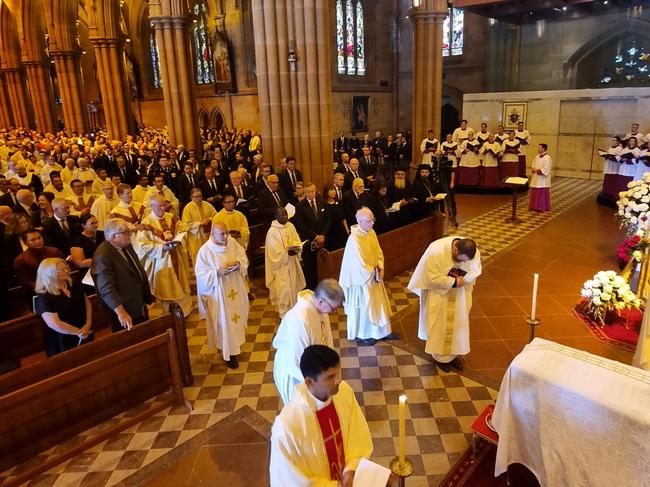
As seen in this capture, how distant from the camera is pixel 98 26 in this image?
20703 mm

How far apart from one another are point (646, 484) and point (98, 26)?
2384cm

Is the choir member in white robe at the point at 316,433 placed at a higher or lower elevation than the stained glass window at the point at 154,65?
lower

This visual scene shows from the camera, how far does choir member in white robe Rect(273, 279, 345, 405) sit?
3633 millimetres

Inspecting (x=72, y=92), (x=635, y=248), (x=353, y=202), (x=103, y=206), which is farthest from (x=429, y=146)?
(x=72, y=92)

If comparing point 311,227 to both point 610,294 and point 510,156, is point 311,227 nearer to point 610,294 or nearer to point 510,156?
point 610,294

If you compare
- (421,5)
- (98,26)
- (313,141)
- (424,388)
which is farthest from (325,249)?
(98,26)

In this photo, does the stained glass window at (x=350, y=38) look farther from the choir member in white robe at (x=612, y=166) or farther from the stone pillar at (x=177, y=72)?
the choir member in white robe at (x=612, y=166)

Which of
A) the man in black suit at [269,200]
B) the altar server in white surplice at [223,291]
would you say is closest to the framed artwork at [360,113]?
the man in black suit at [269,200]

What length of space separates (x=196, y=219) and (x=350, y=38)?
816 inches

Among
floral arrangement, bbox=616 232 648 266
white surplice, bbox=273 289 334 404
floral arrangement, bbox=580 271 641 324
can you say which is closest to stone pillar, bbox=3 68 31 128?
white surplice, bbox=273 289 334 404

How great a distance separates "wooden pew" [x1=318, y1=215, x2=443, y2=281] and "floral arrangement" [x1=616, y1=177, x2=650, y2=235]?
128 inches

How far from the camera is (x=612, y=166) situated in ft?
44.5

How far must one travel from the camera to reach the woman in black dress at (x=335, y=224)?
821 cm

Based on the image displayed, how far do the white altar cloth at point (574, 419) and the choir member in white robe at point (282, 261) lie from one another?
3.96 metres
